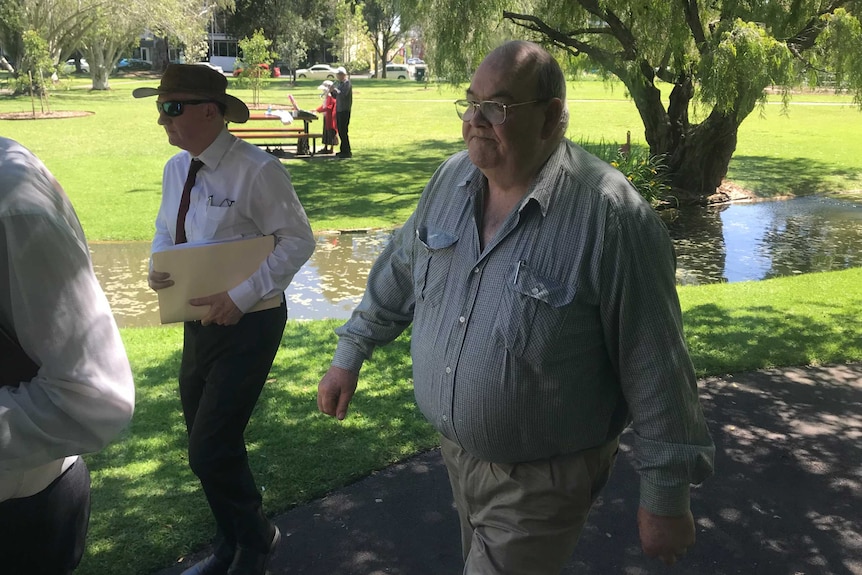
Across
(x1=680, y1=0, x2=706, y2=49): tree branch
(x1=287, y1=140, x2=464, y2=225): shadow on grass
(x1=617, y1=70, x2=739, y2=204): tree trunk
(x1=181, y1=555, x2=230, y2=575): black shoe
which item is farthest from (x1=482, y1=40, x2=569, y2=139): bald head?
(x1=617, y1=70, x2=739, y2=204): tree trunk

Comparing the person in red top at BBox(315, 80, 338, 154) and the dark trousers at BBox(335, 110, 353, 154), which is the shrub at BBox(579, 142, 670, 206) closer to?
the dark trousers at BBox(335, 110, 353, 154)

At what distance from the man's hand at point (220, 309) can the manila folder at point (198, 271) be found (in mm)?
25

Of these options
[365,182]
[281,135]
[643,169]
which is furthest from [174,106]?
[281,135]

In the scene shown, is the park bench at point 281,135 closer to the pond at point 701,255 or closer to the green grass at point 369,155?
the green grass at point 369,155

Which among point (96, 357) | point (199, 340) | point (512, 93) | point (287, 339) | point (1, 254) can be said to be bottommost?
point (287, 339)

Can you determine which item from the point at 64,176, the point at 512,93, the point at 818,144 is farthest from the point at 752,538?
the point at 818,144

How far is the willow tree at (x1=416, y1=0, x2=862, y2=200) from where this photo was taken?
10648mm

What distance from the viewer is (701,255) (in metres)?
11.6

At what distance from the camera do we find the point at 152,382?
588 cm

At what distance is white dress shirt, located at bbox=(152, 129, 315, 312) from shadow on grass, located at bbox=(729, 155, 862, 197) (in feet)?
49.7

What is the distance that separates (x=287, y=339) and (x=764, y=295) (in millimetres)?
5122

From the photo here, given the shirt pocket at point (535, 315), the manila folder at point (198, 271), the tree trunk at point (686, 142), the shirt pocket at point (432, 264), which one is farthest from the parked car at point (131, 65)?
the shirt pocket at point (535, 315)

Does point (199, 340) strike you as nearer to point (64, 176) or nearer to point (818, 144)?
point (64, 176)

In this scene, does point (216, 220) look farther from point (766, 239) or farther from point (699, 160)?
point (699, 160)
